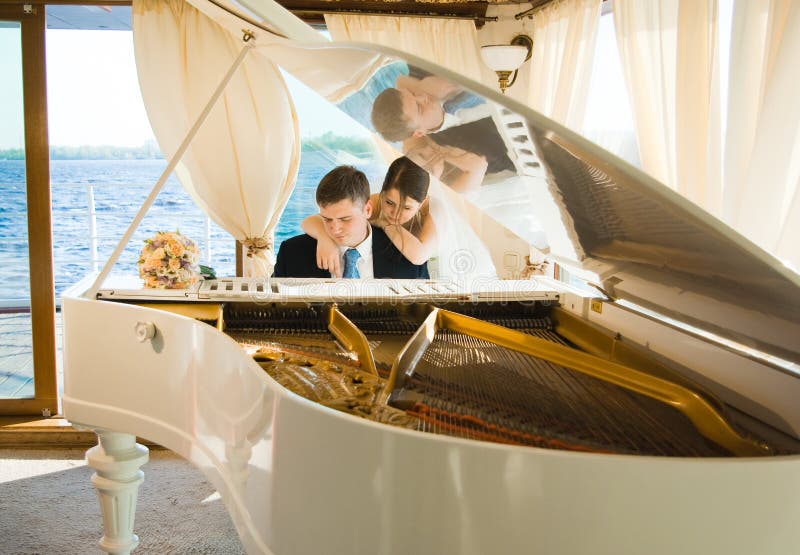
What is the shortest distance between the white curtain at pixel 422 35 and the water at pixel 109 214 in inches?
31.0

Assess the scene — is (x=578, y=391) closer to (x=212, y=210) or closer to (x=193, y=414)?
(x=193, y=414)

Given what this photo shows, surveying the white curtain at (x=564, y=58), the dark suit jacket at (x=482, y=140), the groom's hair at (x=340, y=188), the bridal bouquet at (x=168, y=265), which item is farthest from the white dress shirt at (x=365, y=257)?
the dark suit jacket at (x=482, y=140)

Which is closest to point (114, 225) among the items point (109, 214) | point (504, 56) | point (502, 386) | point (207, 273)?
point (109, 214)

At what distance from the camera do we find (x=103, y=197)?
16.0 metres

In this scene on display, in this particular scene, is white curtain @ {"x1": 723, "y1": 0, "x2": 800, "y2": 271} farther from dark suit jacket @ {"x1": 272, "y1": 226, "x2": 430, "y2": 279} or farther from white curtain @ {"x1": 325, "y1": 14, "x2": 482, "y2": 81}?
dark suit jacket @ {"x1": 272, "y1": 226, "x2": 430, "y2": 279}

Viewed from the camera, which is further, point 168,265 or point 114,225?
point 114,225

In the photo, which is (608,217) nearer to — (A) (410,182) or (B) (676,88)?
(B) (676,88)

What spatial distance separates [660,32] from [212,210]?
243 centimetres

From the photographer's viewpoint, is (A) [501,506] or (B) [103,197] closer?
(A) [501,506]

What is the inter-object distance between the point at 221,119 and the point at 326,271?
3.29 ft

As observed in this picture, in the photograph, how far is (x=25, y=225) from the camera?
162 inches

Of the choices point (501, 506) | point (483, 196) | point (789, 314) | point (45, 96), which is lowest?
point (501, 506)

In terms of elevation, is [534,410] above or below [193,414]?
above

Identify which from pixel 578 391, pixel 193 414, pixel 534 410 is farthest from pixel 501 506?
pixel 193 414
